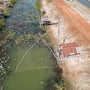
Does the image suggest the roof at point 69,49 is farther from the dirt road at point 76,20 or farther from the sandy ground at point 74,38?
→ the dirt road at point 76,20

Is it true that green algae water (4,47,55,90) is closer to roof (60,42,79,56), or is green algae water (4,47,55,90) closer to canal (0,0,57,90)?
canal (0,0,57,90)

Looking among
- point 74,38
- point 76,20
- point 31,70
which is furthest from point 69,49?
point 76,20

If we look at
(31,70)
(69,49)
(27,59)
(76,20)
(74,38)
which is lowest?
(31,70)

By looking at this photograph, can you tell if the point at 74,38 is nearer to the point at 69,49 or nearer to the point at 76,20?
the point at 69,49

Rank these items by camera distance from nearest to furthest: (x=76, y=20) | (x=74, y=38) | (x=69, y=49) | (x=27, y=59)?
(x=69, y=49) → (x=27, y=59) → (x=74, y=38) → (x=76, y=20)

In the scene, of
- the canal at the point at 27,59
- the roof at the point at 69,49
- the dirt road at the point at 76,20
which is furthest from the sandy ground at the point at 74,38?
the canal at the point at 27,59

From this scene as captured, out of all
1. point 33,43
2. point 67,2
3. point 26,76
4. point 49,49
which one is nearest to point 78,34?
point 49,49

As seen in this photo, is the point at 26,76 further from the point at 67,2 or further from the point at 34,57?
the point at 67,2
